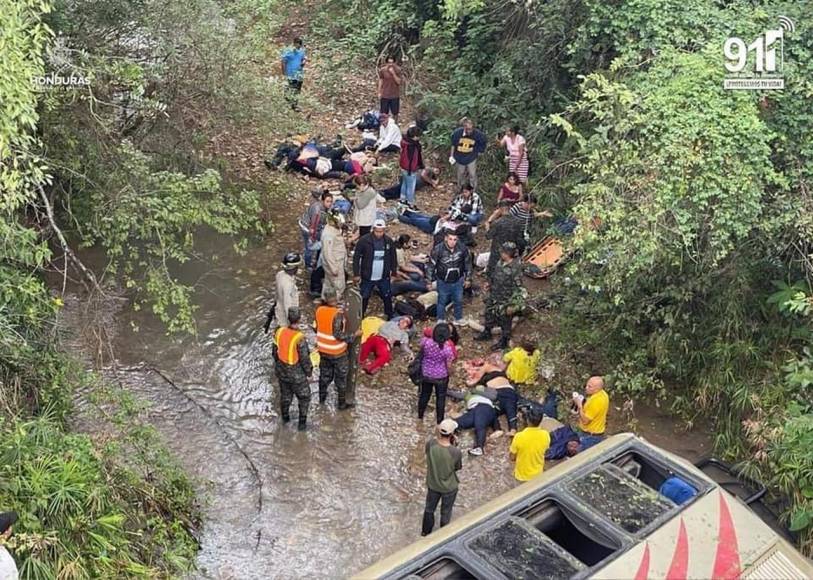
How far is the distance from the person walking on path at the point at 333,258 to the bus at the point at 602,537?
5229mm

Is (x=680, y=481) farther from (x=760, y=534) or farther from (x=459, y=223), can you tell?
(x=459, y=223)

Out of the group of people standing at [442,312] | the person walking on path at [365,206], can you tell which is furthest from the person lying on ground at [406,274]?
the person walking on path at [365,206]

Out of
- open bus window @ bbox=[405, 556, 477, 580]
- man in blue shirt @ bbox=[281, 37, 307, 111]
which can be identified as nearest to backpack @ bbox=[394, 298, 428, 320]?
open bus window @ bbox=[405, 556, 477, 580]

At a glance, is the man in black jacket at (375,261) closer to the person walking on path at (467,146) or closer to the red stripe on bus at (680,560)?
the person walking on path at (467,146)

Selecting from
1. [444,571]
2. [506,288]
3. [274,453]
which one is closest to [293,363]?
[274,453]

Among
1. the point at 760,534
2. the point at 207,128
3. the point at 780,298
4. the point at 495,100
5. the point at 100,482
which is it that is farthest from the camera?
the point at 495,100

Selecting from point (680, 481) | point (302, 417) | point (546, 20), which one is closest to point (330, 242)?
point (302, 417)

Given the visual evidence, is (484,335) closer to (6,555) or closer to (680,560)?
(680,560)

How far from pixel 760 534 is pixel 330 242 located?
639 centimetres

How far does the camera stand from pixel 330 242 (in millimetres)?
10617

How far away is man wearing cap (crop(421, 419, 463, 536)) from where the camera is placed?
7203 millimetres

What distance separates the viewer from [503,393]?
9.31 metres

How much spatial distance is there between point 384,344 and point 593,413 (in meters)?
2.93

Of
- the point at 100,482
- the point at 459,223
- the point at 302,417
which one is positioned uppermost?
the point at 459,223
